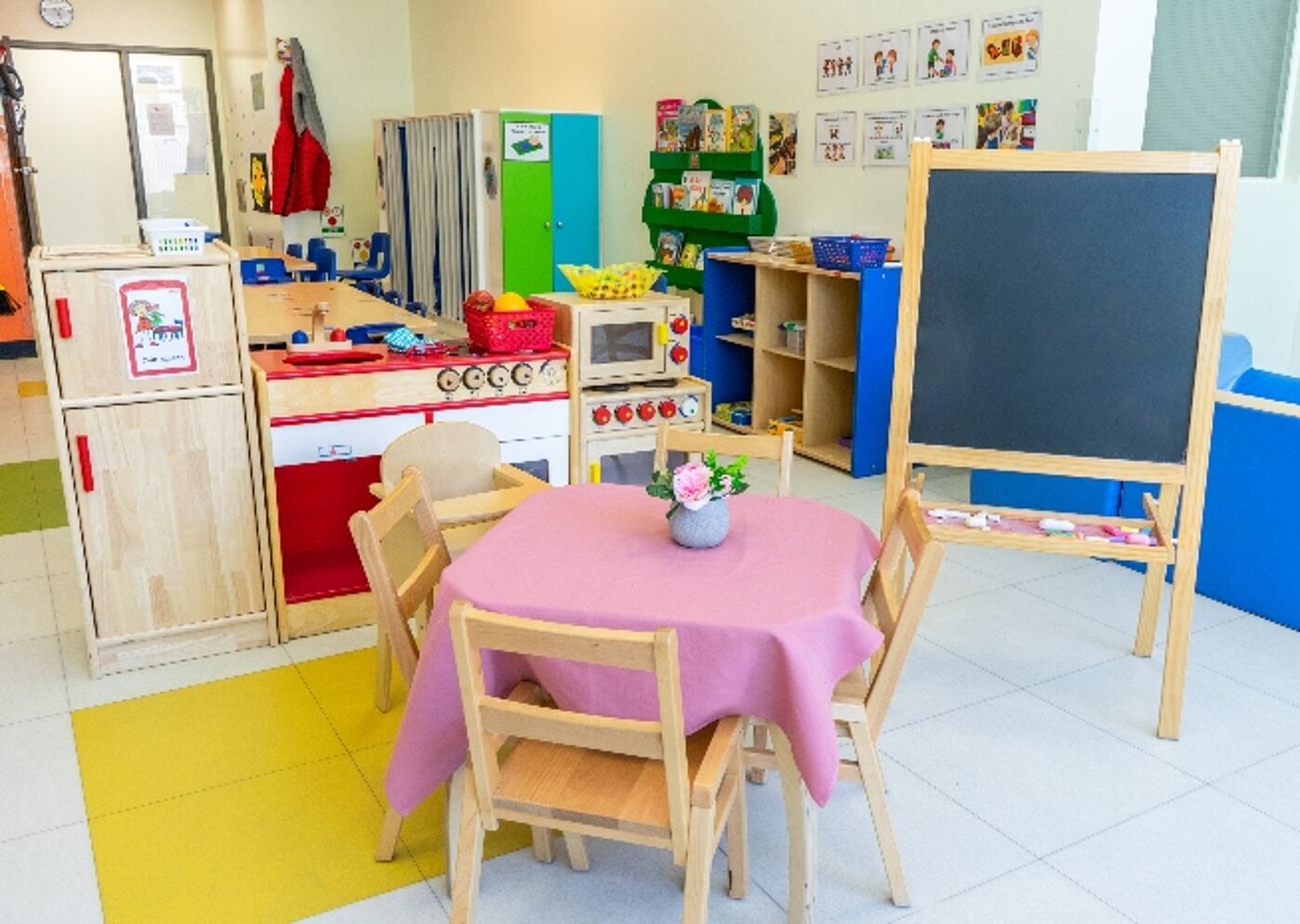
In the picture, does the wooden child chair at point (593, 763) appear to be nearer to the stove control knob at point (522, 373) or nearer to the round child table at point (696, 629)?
the round child table at point (696, 629)

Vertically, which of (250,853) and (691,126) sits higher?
(691,126)

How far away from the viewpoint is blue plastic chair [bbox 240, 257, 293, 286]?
695cm

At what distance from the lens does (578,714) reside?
1.89 metres

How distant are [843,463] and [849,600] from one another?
3.41m

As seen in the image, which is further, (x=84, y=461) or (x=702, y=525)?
(x=84, y=461)

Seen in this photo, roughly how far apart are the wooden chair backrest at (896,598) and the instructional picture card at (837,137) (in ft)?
12.2

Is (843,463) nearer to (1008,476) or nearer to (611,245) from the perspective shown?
(1008,476)

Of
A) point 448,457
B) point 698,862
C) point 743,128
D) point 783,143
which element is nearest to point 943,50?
point 783,143

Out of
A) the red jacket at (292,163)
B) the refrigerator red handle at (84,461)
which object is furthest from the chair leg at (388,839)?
the red jacket at (292,163)

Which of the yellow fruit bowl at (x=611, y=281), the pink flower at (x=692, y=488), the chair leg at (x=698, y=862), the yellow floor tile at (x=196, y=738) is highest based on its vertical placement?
the yellow fruit bowl at (x=611, y=281)

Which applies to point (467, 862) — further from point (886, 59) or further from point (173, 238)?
point (886, 59)

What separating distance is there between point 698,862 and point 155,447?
2.26 meters

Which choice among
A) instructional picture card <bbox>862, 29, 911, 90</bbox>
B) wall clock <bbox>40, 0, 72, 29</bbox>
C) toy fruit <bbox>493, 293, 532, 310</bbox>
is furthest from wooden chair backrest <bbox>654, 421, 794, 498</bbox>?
wall clock <bbox>40, 0, 72, 29</bbox>

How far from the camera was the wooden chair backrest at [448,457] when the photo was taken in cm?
325
